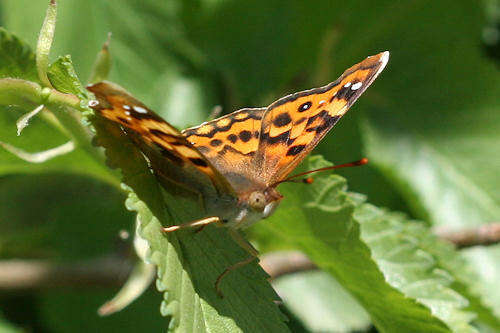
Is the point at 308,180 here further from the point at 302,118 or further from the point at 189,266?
the point at 189,266

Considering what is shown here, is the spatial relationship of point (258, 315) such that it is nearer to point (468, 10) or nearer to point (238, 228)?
point (238, 228)

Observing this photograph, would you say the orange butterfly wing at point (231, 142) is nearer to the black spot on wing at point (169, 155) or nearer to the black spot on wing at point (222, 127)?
the black spot on wing at point (222, 127)

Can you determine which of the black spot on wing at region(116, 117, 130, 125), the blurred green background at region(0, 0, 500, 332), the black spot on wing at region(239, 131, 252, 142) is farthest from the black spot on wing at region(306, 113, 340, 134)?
the blurred green background at region(0, 0, 500, 332)

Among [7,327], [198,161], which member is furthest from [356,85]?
[7,327]

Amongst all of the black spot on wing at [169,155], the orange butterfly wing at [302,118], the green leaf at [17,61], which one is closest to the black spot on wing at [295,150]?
the orange butterfly wing at [302,118]

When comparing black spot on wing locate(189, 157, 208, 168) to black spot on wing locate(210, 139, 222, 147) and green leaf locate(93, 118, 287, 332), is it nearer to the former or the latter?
green leaf locate(93, 118, 287, 332)
